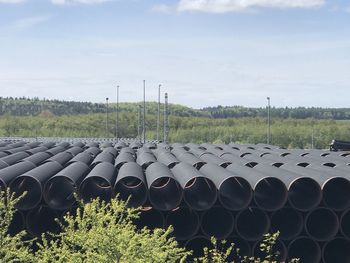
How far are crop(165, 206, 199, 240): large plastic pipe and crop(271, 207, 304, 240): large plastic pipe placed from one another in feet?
10.6

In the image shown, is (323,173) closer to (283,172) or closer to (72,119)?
(283,172)

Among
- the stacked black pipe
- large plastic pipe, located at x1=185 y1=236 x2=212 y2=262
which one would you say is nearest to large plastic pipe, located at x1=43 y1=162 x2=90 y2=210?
the stacked black pipe

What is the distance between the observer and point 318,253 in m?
20.1

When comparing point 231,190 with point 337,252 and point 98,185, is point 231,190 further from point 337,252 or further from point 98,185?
point 98,185

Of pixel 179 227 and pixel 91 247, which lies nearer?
pixel 91 247

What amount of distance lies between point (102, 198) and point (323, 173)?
9.25m

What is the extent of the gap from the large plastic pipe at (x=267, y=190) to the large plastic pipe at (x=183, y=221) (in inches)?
102

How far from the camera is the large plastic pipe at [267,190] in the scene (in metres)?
20.1

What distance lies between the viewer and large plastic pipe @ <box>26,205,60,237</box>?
802 inches

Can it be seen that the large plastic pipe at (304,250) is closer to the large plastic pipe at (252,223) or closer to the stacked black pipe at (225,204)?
the stacked black pipe at (225,204)

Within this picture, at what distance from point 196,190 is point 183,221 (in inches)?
63.1

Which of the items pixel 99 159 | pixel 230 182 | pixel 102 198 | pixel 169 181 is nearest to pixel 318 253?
pixel 230 182

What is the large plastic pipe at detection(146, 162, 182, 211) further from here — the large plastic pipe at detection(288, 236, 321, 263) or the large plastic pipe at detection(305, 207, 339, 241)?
the large plastic pipe at detection(305, 207, 339, 241)

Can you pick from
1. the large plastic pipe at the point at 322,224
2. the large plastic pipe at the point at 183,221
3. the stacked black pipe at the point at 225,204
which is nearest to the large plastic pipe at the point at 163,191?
the stacked black pipe at the point at 225,204
